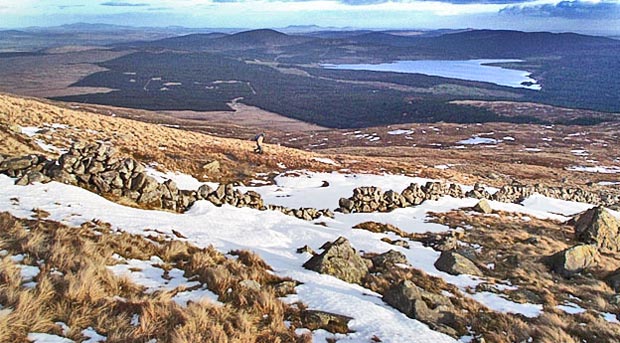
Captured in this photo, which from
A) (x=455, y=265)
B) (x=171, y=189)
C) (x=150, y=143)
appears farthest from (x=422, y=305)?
(x=150, y=143)

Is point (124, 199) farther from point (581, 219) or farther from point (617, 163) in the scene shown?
point (617, 163)

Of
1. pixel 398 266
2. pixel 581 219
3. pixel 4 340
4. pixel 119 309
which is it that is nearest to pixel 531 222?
pixel 581 219

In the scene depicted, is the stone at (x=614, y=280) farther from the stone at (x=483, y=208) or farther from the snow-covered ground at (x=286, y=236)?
the stone at (x=483, y=208)

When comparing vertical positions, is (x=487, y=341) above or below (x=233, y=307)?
below

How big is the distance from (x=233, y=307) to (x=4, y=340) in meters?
3.26

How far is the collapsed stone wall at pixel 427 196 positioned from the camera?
21.6 meters

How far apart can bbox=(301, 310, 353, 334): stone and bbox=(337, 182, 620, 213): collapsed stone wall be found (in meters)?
13.1

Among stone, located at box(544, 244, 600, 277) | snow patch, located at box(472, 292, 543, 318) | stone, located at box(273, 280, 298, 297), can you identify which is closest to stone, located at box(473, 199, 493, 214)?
stone, located at box(544, 244, 600, 277)

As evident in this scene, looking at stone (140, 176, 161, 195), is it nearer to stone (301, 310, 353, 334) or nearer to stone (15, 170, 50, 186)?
stone (15, 170, 50, 186)

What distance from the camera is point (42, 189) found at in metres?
13.6

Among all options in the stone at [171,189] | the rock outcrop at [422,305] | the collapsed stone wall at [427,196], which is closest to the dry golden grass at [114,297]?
the rock outcrop at [422,305]

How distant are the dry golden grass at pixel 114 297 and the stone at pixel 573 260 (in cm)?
922

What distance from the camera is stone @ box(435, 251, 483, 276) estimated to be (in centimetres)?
1277

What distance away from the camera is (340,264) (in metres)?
10.9
